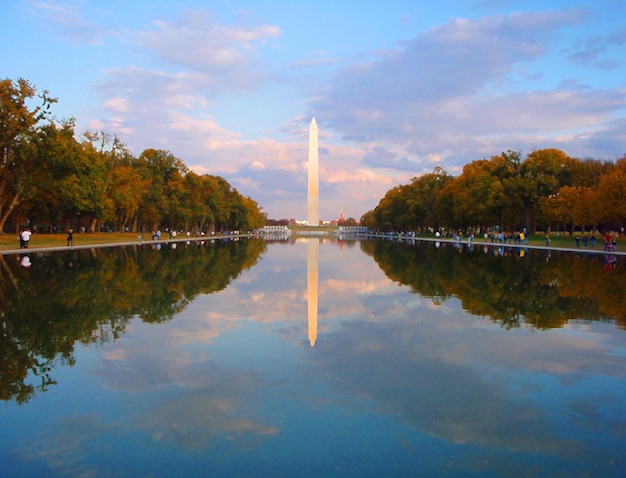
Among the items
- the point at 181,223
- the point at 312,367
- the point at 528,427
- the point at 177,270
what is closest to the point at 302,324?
the point at 312,367

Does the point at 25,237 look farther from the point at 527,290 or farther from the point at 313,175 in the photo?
the point at 313,175

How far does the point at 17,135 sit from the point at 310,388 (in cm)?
4940

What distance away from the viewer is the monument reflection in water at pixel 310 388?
17.5 feet

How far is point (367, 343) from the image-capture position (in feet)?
33.5

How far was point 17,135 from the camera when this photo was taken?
4797cm

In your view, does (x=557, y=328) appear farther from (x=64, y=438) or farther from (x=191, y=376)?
(x=64, y=438)

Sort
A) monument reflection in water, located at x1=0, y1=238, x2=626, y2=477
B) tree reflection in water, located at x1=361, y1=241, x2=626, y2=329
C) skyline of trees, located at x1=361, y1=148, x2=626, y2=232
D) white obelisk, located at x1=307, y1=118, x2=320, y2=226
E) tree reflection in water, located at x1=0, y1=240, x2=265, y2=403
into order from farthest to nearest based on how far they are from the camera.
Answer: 1. white obelisk, located at x1=307, y1=118, x2=320, y2=226
2. skyline of trees, located at x1=361, y1=148, x2=626, y2=232
3. tree reflection in water, located at x1=361, y1=241, x2=626, y2=329
4. tree reflection in water, located at x1=0, y1=240, x2=265, y2=403
5. monument reflection in water, located at x1=0, y1=238, x2=626, y2=477

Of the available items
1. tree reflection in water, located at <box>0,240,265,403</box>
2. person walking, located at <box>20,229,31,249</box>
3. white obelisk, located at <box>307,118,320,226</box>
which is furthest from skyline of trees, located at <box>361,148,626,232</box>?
person walking, located at <box>20,229,31,249</box>

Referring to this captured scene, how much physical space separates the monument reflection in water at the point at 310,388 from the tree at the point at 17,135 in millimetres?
36630

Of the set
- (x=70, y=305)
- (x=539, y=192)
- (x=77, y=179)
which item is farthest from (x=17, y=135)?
(x=539, y=192)

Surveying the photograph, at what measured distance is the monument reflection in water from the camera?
5.33 metres

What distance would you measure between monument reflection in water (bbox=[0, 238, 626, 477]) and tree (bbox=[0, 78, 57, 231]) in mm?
36630

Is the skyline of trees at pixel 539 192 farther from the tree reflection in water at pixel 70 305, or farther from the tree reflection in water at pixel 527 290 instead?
the tree reflection in water at pixel 70 305

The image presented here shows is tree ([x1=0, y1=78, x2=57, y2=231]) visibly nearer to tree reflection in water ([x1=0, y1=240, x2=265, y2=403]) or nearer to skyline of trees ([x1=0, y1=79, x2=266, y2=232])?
skyline of trees ([x1=0, y1=79, x2=266, y2=232])
